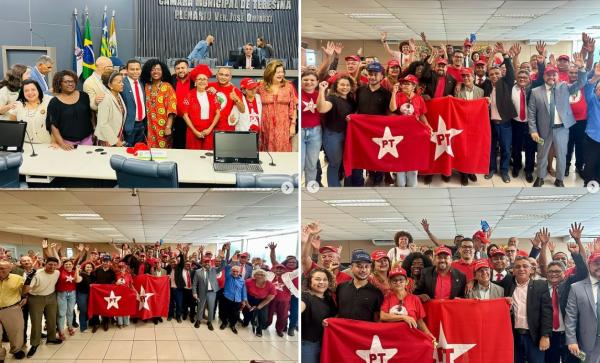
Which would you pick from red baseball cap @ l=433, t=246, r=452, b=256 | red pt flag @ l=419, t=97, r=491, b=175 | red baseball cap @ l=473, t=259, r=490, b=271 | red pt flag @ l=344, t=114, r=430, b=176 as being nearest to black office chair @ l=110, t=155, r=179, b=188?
red pt flag @ l=344, t=114, r=430, b=176

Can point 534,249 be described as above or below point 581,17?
below

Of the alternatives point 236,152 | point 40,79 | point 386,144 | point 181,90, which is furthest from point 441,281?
point 40,79

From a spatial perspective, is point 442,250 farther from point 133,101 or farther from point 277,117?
point 133,101

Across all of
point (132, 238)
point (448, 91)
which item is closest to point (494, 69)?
point (448, 91)

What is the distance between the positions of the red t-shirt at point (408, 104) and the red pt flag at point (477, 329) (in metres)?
1.19

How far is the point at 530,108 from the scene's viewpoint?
4348 mm

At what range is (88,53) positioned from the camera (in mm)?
4070

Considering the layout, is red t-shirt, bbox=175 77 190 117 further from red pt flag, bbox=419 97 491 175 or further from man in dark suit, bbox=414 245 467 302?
man in dark suit, bbox=414 245 467 302

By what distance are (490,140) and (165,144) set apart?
6.64 ft

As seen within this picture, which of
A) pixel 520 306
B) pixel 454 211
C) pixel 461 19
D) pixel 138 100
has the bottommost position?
pixel 520 306

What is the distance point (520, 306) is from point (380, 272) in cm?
90

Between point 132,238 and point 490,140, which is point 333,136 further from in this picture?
point 132,238

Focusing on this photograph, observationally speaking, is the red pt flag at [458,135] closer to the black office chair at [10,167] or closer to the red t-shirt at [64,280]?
the red t-shirt at [64,280]

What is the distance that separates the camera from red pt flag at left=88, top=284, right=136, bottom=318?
4.31 metres
